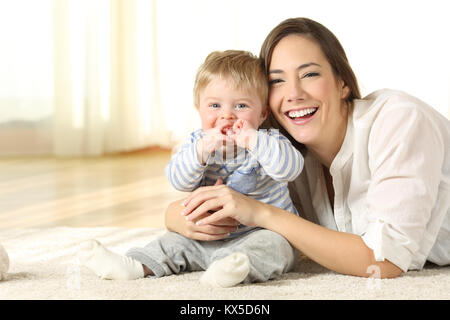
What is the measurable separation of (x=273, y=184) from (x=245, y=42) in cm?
351

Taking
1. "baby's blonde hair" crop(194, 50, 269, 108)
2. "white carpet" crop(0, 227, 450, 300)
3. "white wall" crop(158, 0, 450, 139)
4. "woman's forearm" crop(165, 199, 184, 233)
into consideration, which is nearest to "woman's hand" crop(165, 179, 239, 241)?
"woman's forearm" crop(165, 199, 184, 233)

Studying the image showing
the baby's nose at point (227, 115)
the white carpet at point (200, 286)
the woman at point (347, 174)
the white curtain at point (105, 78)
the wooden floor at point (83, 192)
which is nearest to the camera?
the white carpet at point (200, 286)

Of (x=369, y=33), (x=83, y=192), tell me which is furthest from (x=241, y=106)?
(x=369, y=33)

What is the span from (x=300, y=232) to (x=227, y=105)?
373 mm

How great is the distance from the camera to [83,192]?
3277 mm

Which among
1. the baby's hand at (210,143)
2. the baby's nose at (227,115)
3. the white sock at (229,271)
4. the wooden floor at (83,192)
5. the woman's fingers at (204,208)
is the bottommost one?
the wooden floor at (83,192)

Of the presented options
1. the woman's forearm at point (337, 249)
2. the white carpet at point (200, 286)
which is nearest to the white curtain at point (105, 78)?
the white carpet at point (200, 286)

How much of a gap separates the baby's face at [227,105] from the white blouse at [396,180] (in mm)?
265

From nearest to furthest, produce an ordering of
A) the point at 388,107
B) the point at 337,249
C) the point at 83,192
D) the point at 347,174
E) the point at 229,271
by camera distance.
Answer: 1. the point at 229,271
2. the point at 337,249
3. the point at 388,107
4. the point at 347,174
5. the point at 83,192

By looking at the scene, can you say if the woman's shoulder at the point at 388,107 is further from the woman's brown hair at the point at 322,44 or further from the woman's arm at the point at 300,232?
the woman's arm at the point at 300,232

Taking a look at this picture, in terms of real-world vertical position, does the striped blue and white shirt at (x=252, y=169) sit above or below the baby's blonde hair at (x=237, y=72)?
below

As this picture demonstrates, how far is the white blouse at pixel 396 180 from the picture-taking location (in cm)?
148

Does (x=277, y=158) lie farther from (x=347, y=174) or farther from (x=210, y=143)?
(x=347, y=174)

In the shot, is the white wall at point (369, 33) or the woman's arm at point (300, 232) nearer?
the woman's arm at point (300, 232)
